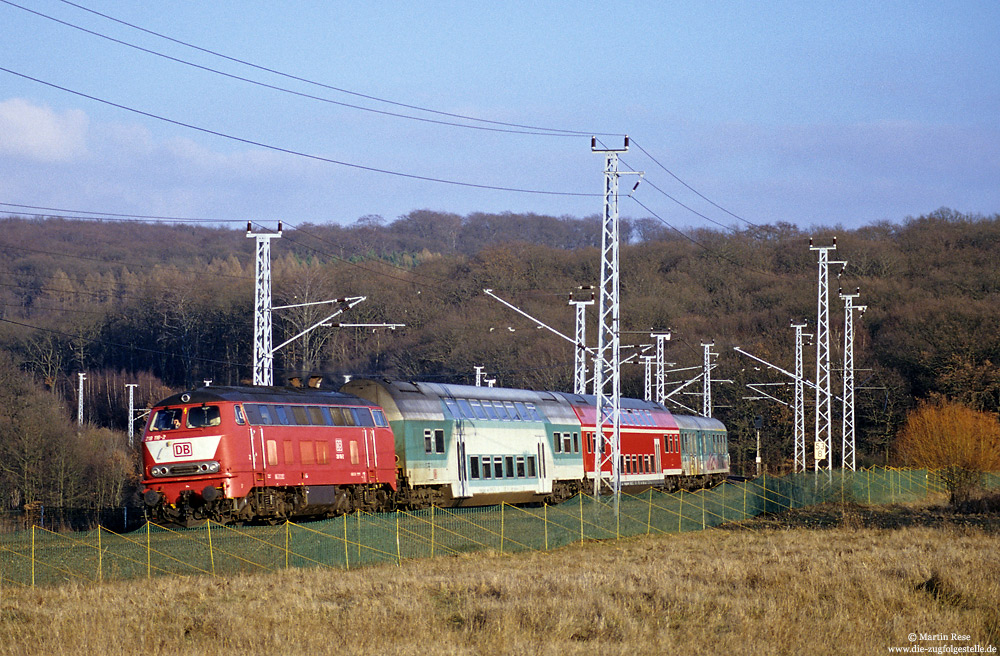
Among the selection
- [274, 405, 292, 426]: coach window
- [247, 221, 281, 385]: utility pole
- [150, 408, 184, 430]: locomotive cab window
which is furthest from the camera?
[247, 221, 281, 385]: utility pole

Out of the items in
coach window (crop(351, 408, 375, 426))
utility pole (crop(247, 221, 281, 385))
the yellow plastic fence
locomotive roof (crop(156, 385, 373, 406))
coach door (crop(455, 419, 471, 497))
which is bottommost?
the yellow plastic fence

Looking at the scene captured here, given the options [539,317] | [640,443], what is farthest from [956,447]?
[539,317]

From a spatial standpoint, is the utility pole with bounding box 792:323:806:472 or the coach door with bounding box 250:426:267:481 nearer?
the coach door with bounding box 250:426:267:481

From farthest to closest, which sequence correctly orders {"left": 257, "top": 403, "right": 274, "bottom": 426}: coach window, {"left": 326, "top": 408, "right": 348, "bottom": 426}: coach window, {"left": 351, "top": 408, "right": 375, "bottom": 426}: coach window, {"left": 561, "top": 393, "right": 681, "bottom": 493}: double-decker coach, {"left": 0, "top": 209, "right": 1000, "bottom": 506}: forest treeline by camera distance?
{"left": 0, "top": 209, "right": 1000, "bottom": 506}: forest treeline
{"left": 561, "top": 393, "right": 681, "bottom": 493}: double-decker coach
{"left": 351, "top": 408, "right": 375, "bottom": 426}: coach window
{"left": 326, "top": 408, "right": 348, "bottom": 426}: coach window
{"left": 257, "top": 403, "right": 274, "bottom": 426}: coach window

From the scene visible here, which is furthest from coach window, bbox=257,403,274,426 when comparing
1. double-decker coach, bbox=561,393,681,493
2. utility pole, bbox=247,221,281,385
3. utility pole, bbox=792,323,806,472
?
utility pole, bbox=792,323,806,472

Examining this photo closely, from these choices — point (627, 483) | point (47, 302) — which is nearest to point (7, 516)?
point (627, 483)

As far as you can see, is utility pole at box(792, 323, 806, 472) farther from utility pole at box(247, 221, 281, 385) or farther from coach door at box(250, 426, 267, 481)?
coach door at box(250, 426, 267, 481)

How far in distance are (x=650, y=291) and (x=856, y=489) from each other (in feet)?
199

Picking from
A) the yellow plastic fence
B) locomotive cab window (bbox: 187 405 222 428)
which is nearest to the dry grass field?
the yellow plastic fence

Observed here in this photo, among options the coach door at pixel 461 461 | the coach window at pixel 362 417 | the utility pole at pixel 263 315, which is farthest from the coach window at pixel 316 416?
the utility pole at pixel 263 315

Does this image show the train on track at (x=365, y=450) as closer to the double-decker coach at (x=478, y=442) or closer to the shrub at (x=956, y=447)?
the double-decker coach at (x=478, y=442)

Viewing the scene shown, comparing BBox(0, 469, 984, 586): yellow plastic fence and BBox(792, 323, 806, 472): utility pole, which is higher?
BBox(792, 323, 806, 472): utility pole

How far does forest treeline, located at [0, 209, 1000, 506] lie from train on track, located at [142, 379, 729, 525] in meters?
43.0

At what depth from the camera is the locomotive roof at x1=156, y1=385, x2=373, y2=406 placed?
29047mm
